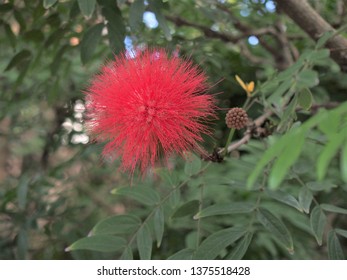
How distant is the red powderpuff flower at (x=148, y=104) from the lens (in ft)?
3.31

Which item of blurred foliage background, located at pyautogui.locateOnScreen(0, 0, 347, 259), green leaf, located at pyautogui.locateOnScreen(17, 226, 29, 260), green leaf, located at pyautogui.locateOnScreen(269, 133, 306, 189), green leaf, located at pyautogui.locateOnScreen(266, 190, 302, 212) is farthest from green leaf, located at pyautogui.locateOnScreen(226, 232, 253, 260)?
green leaf, located at pyautogui.locateOnScreen(17, 226, 29, 260)

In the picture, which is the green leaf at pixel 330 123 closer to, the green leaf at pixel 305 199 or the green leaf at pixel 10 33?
the green leaf at pixel 305 199

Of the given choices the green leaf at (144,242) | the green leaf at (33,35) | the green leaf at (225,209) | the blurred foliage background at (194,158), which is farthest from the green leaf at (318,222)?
the green leaf at (33,35)

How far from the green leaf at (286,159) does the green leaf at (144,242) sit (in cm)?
57

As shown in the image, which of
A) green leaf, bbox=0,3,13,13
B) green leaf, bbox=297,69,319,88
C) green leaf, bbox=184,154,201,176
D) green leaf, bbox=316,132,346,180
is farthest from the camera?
green leaf, bbox=0,3,13,13

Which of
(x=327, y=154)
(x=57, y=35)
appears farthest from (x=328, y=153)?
(x=57, y=35)

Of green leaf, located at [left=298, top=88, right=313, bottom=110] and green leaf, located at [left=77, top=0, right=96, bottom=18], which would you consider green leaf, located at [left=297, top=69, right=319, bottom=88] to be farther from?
green leaf, located at [left=77, top=0, right=96, bottom=18]

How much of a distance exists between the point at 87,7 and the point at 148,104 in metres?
0.27

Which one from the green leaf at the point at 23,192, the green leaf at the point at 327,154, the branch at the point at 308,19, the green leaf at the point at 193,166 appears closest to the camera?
the green leaf at the point at 327,154

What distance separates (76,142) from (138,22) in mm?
847

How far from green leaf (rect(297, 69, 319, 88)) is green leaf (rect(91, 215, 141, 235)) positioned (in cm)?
48

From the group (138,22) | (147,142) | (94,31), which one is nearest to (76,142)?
(94,31)

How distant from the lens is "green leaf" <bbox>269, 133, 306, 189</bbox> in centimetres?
55

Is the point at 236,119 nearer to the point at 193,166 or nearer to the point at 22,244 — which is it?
the point at 193,166
